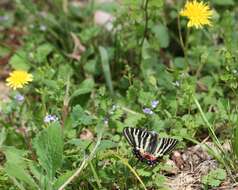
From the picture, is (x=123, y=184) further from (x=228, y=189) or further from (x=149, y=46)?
(x=149, y=46)

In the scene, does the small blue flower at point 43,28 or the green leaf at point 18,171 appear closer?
the green leaf at point 18,171

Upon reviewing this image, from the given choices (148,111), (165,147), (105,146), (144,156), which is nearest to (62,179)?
(105,146)

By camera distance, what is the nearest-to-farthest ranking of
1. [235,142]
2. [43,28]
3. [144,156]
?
1. [144,156]
2. [235,142]
3. [43,28]

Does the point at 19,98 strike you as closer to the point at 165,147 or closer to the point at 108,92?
the point at 108,92

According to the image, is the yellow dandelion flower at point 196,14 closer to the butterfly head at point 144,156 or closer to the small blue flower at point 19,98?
the butterfly head at point 144,156

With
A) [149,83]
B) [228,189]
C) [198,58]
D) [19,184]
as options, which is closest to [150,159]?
[228,189]

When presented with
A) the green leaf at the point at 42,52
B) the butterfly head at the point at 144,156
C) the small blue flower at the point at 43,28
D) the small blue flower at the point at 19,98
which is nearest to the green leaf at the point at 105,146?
the butterfly head at the point at 144,156
